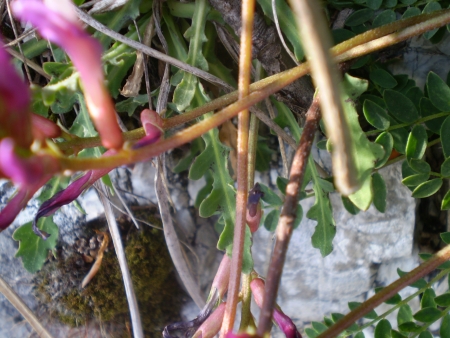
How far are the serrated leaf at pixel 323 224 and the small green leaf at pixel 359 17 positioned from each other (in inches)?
14.8

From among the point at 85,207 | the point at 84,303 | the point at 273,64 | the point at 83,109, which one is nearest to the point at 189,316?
the point at 84,303

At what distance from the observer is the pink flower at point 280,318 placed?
2.51 ft

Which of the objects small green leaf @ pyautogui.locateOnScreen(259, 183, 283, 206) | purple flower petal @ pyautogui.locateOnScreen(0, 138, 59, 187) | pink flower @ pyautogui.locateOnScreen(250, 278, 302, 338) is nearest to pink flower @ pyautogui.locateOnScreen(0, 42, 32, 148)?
purple flower petal @ pyautogui.locateOnScreen(0, 138, 59, 187)

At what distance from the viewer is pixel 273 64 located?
100cm

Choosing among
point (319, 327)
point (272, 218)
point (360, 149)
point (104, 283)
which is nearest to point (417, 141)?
point (360, 149)

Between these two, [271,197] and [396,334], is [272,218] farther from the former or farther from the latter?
[396,334]

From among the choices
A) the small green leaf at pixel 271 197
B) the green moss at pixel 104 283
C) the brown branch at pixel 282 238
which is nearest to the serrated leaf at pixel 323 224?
the small green leaf at pixel 271 197

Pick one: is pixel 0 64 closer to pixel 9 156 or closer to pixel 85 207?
pixel 9 156

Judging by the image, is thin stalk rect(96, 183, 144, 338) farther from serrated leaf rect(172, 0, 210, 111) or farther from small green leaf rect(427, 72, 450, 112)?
small green leaf rect(427, 72, 450, 112)

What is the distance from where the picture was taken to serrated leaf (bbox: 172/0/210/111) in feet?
3.28

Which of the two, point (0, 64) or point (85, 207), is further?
point (85, 207)

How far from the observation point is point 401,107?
0.93 m

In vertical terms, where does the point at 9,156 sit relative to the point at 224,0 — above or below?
below

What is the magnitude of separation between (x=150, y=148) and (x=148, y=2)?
687mm
